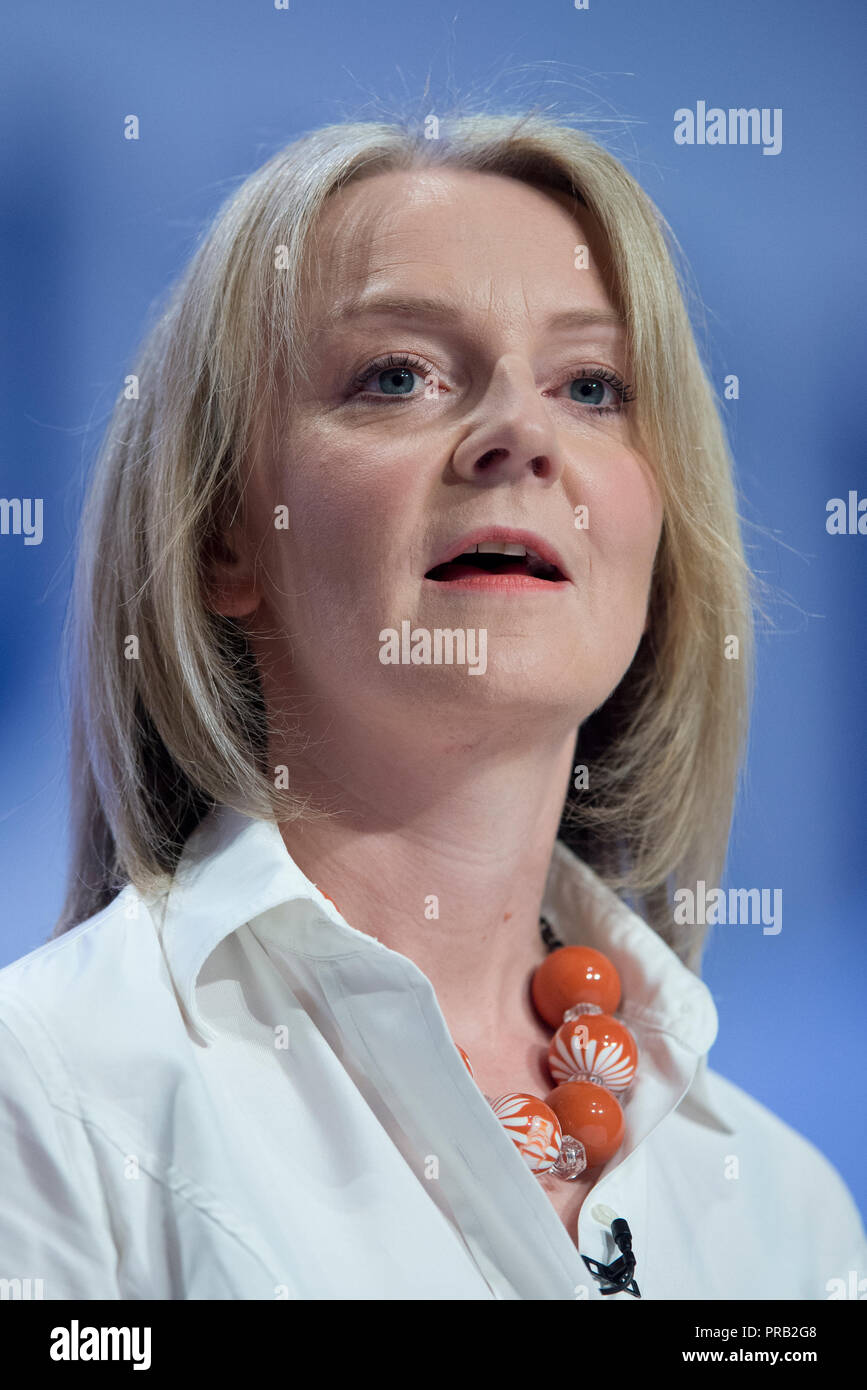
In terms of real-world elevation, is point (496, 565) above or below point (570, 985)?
above

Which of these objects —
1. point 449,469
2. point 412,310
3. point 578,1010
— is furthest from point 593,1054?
point 412,310

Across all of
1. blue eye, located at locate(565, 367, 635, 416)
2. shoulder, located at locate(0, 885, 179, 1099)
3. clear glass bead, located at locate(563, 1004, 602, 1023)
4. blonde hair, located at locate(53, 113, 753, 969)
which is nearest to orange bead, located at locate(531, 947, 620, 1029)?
clear glass bead, located at locate(563, 1004, 602, 1023)

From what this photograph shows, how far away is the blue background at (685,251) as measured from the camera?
1487mm

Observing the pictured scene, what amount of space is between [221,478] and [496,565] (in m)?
0.31

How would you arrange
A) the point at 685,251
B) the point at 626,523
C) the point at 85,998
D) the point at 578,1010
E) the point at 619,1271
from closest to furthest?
1. the point at 85,998
2. the point at 619,1271
3. the point at 626,523
4. the point at 578,1010
5. the point at 685,251

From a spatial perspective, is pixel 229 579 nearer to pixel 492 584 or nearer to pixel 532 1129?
pixel 492 584

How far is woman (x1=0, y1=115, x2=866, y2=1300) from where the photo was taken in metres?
1.04

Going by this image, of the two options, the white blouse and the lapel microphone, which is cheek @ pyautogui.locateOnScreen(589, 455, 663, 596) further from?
the lapel microphone

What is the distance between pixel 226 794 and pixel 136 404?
17.7 inches

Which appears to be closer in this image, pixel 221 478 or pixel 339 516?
pixel 339 516

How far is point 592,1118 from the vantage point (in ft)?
4.13

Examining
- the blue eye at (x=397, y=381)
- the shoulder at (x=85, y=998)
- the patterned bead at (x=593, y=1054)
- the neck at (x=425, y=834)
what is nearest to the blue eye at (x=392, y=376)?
the blue eye at (x=397, y=381)

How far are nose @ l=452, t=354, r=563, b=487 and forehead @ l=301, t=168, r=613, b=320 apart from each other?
0.26 feet
